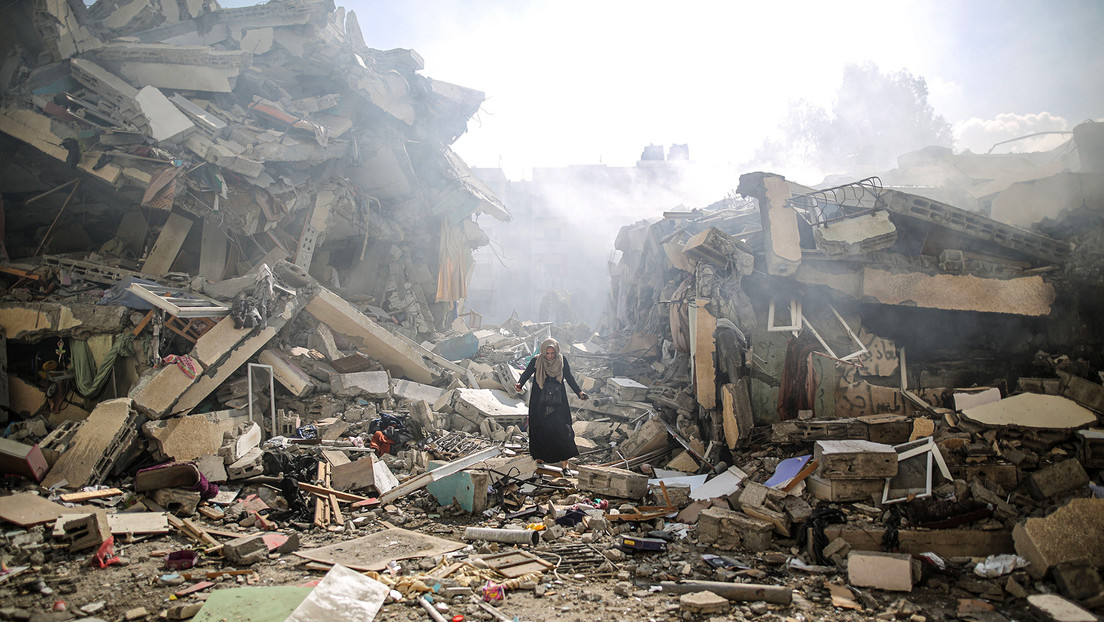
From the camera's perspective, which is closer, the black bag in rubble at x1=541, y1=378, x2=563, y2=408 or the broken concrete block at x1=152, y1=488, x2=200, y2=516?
the broken concrete block at x1=152, y1=488, x2=200, y2=516

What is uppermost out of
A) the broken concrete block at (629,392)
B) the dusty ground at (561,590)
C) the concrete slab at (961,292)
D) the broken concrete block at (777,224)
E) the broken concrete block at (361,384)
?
the broken concrete block at (777,224)

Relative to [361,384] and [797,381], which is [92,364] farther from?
[797,381]

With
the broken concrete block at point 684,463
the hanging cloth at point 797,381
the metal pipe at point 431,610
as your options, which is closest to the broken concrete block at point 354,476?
the metal pipe at point 431,610

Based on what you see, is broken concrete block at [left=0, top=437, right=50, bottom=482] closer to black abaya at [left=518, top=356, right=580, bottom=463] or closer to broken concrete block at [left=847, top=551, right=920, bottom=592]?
black abaya at [left=518, top=356, right=580, bottom=463]

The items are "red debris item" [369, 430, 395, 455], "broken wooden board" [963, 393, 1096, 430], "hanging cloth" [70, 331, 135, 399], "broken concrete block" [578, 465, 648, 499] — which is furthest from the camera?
"red debris item" [369, 430, 395, 455]

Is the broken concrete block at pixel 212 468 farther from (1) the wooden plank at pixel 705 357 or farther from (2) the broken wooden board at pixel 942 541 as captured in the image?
(2) the broken wooden board at pixel 942 541

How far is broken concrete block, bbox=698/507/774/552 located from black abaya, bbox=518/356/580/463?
2292mm

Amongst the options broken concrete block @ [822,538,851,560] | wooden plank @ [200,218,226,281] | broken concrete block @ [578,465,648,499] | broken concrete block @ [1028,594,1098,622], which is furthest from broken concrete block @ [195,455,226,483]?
broken concrete block @ [1028,594,1098,622]

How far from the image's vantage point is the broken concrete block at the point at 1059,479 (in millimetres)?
4516

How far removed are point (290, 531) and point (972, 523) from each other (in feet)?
18.7

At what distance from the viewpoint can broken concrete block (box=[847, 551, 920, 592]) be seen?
3.83 meters

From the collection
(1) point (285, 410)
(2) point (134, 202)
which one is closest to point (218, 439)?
(1) point (285, 410)

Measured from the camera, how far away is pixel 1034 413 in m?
5.09

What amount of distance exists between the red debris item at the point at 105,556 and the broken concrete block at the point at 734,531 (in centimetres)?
451
